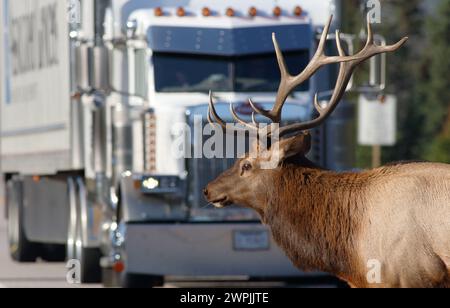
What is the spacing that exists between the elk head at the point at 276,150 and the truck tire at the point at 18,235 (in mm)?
10577

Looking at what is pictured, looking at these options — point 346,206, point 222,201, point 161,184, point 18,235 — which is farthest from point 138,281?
point 18,235

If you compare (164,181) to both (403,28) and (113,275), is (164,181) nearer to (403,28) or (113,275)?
(113,275)

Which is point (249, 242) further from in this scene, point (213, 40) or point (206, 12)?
point (206, 12)

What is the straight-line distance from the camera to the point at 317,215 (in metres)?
13.6

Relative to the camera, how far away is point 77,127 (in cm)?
Result: 2066

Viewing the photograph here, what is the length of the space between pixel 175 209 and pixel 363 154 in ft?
88.0

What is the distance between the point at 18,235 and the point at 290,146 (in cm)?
1124

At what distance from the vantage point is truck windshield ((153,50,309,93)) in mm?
18297

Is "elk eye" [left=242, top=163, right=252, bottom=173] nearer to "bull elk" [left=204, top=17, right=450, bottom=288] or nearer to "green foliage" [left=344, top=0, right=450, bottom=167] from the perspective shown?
"bull elk" [left=204, top=17, right=450, bottom=288]

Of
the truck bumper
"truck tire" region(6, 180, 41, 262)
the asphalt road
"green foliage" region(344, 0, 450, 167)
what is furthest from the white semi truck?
"green foliage" region(344, 0, 450, 167)

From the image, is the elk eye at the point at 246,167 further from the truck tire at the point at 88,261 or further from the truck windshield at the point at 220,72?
the truck tire at the point at 88,261

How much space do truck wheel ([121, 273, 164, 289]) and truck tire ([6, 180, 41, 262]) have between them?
6.06m

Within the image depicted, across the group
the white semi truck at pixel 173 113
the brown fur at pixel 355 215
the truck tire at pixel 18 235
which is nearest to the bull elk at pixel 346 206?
the brown fur at pixel 355 215
